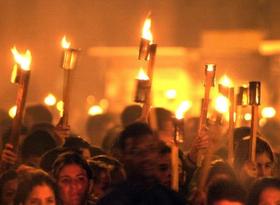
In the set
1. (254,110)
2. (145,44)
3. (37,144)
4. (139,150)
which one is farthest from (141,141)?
(37,144)

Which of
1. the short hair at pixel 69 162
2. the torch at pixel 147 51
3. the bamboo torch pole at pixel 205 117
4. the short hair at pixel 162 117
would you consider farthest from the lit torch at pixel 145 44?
the short hair at pixel 162 117

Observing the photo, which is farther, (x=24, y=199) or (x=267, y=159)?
(x=267, y=159)

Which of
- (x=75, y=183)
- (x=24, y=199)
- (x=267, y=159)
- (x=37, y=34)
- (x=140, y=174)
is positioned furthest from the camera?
(x=37, y=34)

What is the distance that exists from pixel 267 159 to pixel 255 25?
67.2ft

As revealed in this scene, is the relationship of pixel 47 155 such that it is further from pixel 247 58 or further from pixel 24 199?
pixel 247 58

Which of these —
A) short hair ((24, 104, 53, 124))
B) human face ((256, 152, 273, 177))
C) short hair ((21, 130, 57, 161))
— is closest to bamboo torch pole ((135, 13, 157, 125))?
human face ((256, 152, 273, 177))

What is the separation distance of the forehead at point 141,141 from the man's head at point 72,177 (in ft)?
2.15

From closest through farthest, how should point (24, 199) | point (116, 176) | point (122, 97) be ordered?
1. point (24, 199)
2. point (116, 176)
3. point (122, 97)

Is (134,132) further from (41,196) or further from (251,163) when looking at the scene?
(251,163)

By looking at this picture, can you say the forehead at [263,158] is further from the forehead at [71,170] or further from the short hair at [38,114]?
the short hair at [38,114]

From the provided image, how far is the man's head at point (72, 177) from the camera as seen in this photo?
231 inches

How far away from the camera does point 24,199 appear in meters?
5.54

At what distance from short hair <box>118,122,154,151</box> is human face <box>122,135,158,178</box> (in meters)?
0.03

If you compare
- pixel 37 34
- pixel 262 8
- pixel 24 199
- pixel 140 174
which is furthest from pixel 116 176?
pixel 262 8
